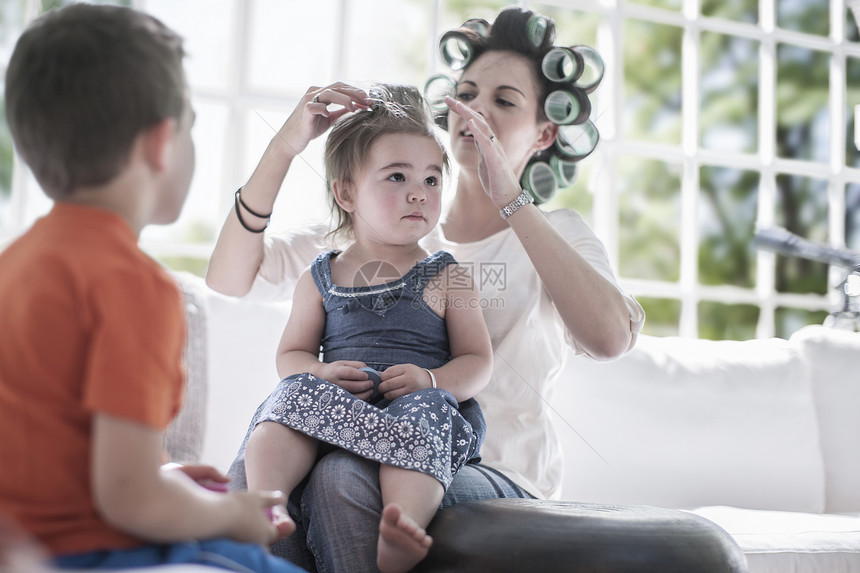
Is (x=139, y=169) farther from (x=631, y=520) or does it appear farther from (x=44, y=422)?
(x=631, y=520)

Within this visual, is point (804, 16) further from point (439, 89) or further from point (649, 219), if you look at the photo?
point (439, 89)

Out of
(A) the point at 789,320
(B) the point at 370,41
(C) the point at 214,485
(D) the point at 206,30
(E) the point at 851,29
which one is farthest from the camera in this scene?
(A) the point at 789,320

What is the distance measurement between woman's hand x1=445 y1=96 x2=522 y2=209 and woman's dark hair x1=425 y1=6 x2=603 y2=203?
12.5 inches

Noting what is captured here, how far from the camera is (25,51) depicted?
731mm

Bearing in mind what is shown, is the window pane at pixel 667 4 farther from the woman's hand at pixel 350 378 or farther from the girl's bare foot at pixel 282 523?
the girl's bare foot at pixel 282 523

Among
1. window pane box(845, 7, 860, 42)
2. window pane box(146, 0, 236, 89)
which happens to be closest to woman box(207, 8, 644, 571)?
window pane box(146, 0, 236, 89)

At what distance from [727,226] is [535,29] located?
6.36m

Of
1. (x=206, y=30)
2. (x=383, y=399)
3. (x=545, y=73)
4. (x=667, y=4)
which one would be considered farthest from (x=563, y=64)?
(x=667, y=4)

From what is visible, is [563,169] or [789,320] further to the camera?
[789,320]

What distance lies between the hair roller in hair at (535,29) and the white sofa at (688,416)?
32.7 inches

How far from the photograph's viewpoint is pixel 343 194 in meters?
1.42

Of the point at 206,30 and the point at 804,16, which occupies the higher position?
the point at 804,16

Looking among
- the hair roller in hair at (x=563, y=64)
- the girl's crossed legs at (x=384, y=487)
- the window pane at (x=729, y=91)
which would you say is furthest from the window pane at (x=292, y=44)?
the window pane at (x=729, y=91)

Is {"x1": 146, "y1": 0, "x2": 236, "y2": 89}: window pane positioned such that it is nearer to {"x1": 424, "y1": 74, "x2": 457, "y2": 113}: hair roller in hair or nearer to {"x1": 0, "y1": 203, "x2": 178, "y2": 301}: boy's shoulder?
{"x1": 424, "y1": 74, "x2": 457, "y2": 113}: hair roller in hair
